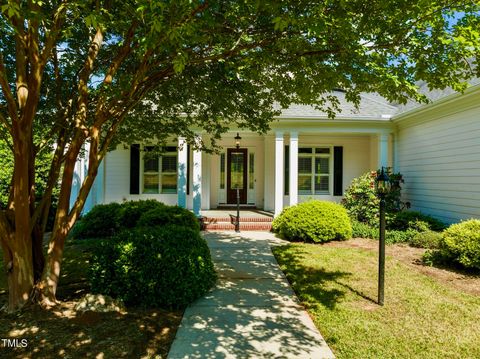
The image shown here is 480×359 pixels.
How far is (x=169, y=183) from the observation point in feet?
39.2

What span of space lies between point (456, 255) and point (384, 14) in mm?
4422

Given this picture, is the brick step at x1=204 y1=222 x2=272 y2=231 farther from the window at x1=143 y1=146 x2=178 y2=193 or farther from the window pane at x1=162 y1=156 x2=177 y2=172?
the window pane at x1=162 y1=156 x2=177 y2=172

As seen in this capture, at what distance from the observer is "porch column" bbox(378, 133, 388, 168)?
10.3 m

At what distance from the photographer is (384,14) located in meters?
3.48

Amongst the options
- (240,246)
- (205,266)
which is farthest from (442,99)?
(205,266)

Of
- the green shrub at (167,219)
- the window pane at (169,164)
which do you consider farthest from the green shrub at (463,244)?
the window pane at (169,164)

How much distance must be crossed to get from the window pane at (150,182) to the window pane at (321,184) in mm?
6125

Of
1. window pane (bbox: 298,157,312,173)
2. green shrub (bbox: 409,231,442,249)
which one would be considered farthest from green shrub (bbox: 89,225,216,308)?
window pane (bbox: 298,157,312,173)

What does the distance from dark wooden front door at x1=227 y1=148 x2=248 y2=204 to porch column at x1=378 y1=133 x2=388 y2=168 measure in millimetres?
4868

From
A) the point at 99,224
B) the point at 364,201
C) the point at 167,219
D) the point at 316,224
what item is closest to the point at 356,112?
the point at 364,201

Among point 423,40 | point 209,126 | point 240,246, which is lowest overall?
point 240,246

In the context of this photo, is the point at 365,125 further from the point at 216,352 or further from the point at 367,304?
the point at 216,352

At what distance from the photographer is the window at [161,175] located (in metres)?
11.9

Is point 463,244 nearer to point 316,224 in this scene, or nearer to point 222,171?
point 316,224
